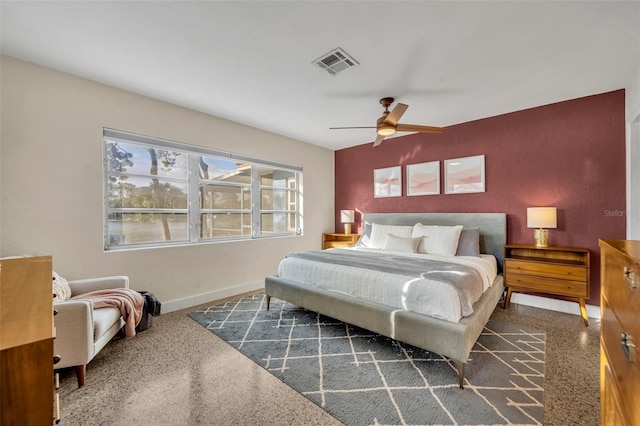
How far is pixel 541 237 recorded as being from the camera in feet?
10.8

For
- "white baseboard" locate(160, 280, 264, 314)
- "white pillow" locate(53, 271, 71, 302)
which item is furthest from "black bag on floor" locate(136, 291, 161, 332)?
"white pillow" locate(53, 271, 71, 302)

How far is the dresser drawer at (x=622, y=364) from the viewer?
74 centimetres

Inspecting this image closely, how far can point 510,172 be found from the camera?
3691 mm

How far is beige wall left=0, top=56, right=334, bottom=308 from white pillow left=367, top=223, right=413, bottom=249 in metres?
2.29

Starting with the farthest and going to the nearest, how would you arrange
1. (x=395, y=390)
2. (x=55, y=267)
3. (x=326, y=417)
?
(x=55, y=267) < (x=395, y=390) < (x=326, y=417)

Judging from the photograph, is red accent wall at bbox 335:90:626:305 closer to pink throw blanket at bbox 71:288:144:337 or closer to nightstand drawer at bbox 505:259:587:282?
nightstand drawer at bbox 505:259:587:282

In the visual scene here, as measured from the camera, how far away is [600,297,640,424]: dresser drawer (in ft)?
2.43

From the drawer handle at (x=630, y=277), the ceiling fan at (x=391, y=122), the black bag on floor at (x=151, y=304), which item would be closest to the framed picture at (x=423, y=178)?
the ceiling fan at (x=391, y=122)

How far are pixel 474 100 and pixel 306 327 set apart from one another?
3.35m

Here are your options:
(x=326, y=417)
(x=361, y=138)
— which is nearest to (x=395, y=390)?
(x=326, y=417)

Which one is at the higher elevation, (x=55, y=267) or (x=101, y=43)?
(x=101, y=43)

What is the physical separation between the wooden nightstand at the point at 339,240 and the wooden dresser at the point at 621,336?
395 centimetres

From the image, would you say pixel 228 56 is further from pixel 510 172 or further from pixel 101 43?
pixel 510 172

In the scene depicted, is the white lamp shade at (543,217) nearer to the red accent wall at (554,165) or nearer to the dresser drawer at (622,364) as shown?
the red accent wall at (554,165)
